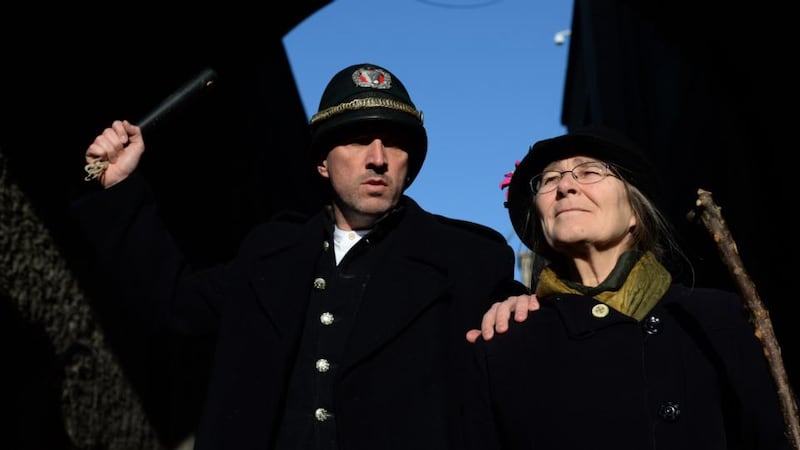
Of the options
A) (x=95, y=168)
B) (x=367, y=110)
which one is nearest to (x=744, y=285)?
(x=367, y=110)

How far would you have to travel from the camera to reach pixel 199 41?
7.13 metres

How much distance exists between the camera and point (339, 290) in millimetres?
3260

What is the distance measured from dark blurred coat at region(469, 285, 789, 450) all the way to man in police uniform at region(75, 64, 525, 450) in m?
0.25

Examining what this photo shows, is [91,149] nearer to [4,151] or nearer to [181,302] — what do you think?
[181,302]

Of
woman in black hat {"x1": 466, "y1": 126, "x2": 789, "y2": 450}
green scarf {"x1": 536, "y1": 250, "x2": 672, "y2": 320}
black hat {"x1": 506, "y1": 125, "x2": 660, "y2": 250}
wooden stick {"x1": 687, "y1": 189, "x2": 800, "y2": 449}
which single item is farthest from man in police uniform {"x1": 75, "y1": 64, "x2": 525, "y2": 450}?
wooden stick {"x1": 687, "y1": 189, "x2": 800, "y2": 449}

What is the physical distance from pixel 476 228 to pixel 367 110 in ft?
1.88

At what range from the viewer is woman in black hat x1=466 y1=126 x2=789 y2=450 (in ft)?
8.32

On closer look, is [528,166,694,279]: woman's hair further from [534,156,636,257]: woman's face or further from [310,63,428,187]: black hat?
[310,63,428,187]: black hat

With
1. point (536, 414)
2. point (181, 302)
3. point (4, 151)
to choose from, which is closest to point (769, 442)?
point (536, 414)

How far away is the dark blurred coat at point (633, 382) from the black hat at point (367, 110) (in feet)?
2.97

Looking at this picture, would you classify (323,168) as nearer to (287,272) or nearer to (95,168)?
(287,272)

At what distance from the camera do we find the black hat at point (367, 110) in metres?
3.41

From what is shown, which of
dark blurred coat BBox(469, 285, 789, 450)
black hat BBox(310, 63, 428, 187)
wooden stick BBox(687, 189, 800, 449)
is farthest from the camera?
black hat BBox(310, 63, 428, 187)

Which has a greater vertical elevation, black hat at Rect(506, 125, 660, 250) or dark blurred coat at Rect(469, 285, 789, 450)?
black hat at Rect(506, 125, 660, 250)
